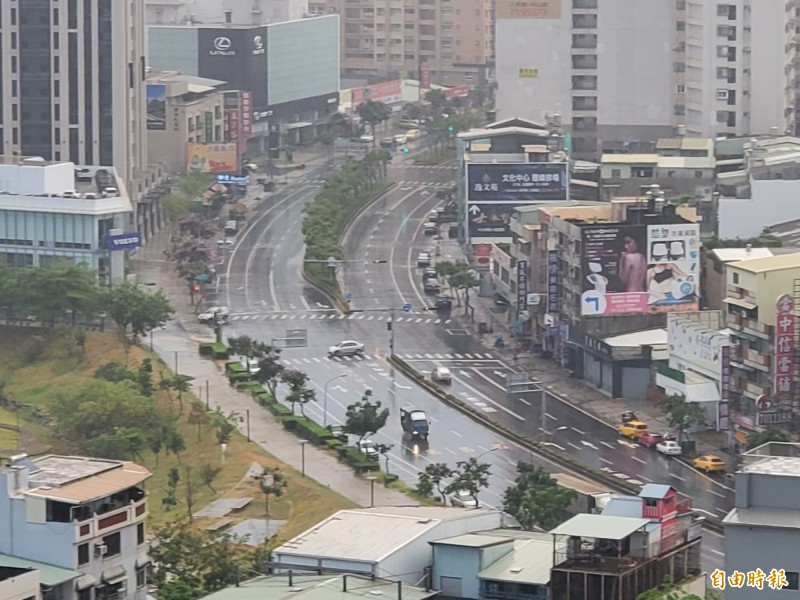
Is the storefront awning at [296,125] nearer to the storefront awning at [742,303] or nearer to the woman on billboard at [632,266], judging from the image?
the woman on billboard at [632,266]

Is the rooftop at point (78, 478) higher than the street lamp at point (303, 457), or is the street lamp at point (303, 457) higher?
the rooftop at point (78, 478)

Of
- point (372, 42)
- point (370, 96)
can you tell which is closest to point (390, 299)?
point (370, 96)

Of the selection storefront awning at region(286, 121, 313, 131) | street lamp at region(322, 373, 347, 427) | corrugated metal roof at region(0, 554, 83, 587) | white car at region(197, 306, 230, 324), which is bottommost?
street lamp at region(322, 373, 347, 427)

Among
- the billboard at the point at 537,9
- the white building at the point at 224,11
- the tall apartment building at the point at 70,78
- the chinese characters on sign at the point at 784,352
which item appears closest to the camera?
the chinese characters on sign at the point at 784,352

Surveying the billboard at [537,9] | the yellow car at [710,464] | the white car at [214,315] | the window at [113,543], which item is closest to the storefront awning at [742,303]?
the yellow car at [710,464]

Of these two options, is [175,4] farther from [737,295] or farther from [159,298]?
[737,295]

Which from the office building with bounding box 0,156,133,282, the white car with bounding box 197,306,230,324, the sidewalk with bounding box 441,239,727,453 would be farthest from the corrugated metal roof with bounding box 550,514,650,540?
the office building with bounding box 0,156,133,282

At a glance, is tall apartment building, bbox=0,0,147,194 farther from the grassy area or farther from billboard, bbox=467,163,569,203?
the grassy area
